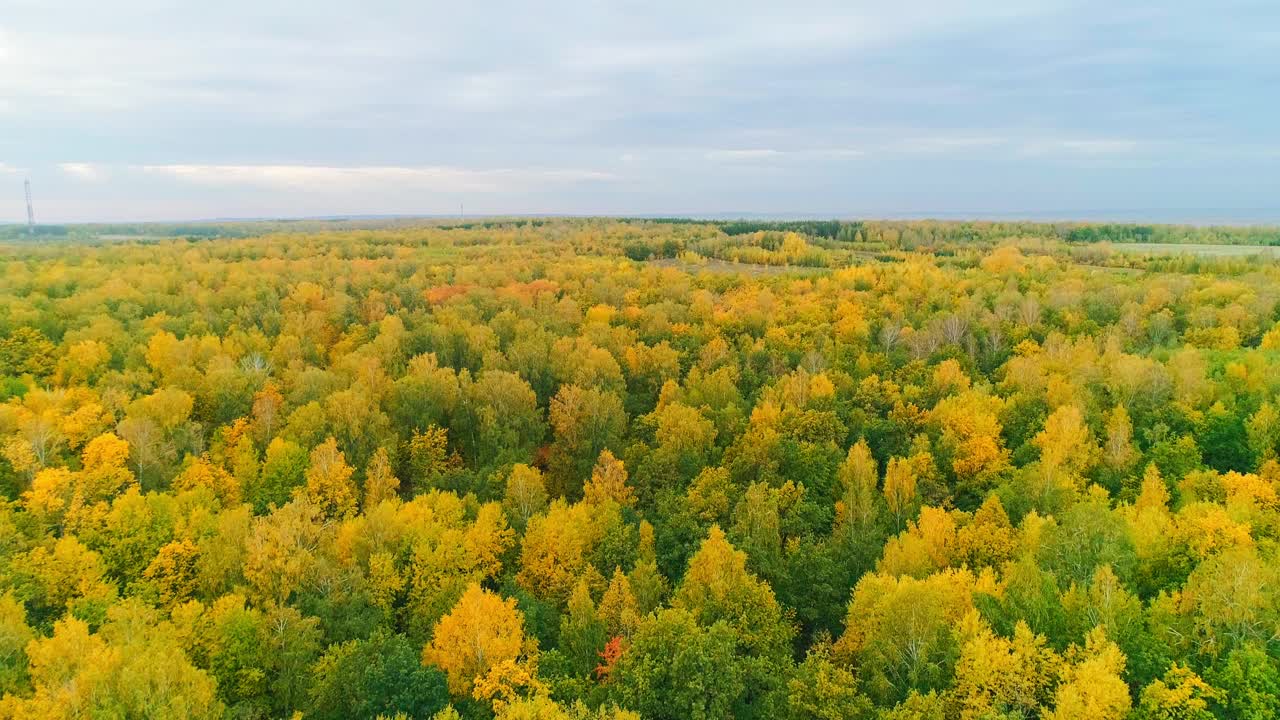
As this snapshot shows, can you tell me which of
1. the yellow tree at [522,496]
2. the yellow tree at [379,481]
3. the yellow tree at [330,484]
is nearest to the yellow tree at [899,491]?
the yellow tree at [522,496]

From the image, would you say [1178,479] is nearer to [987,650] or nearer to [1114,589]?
[1114,589]

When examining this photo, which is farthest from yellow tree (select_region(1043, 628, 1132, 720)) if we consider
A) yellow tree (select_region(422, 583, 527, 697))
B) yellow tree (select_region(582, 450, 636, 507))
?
yellow tree (select_region(582, 450, 636, 507))

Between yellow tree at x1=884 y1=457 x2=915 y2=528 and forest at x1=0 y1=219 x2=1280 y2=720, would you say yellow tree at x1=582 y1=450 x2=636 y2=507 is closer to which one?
A: forest at x1=0 y1=219 x2=1280 y2=720

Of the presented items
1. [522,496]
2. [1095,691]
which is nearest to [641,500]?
[522,496]

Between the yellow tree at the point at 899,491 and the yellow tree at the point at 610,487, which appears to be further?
the yellow tree at the point at 610,487

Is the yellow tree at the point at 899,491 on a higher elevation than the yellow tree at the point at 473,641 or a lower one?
higher

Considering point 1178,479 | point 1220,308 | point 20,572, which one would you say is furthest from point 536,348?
point 1220,308

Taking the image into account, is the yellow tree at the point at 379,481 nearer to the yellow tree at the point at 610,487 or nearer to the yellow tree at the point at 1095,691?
the yellow tree at the point at 610,487

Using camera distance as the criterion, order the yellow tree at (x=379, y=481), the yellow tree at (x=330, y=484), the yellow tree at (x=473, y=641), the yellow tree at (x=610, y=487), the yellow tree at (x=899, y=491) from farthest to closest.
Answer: the yellow tree at (x=379, y=481) < the yellow tree at (x=330, y=484) < the yellow tree at (x=610, y=487) < the yellow tree at (x=899, y=491) < the yellow tree at (x=473, y=641)

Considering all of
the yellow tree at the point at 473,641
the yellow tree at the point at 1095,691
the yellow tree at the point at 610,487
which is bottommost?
the yellow tree at the point at 473,641
